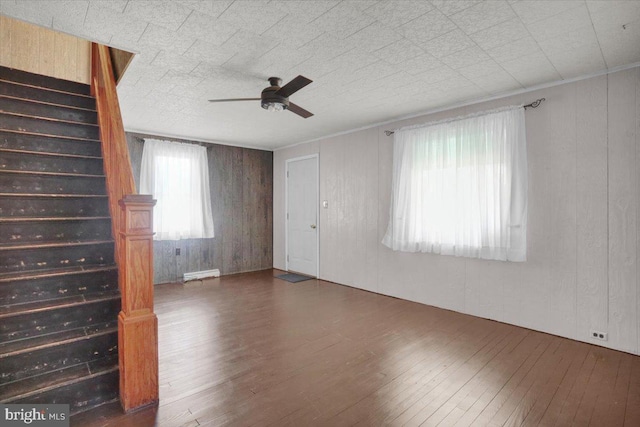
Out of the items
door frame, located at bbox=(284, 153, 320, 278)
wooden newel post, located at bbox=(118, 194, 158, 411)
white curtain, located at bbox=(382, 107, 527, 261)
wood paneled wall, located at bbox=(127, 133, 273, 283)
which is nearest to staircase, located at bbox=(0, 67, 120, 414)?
wooden newel post, located at bbox=(118, 194, 158, 411)

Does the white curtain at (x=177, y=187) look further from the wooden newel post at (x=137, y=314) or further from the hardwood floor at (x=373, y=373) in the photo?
the wooden newel post at (x=137, y=314)

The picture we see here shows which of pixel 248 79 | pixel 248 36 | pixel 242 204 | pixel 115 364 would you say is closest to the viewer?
pixel 115 364

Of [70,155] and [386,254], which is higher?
[70,155]

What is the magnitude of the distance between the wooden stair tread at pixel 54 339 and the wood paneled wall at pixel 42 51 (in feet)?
12.2

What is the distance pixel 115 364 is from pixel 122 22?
234cm

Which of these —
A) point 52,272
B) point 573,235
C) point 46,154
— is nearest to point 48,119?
point 46,154

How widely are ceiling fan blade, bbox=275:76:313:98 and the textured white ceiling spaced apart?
253 mm

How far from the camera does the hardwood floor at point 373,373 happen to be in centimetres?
196

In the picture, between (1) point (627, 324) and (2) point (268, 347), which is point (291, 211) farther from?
(1) point (627, 324)

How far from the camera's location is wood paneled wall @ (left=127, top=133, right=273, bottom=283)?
5566mm

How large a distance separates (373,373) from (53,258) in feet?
8.30

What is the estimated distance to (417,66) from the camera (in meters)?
2.83

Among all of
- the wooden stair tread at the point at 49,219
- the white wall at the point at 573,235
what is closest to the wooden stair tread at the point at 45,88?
the wooden stair tread at the point at 49,219

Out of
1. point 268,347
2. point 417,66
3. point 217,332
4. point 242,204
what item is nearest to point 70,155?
point 217,332
